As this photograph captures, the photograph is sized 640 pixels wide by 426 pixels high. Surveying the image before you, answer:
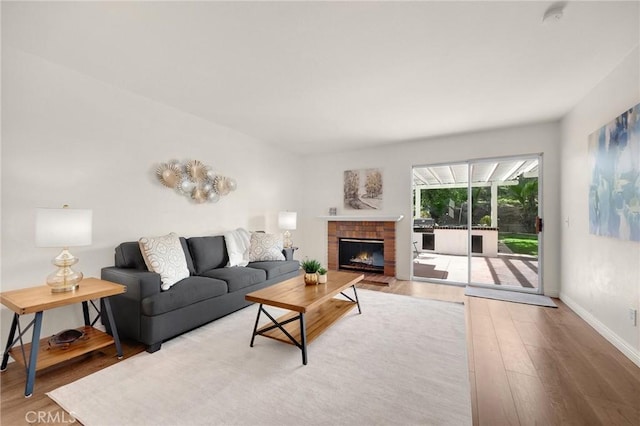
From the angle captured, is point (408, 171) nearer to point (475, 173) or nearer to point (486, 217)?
point (475, 173)

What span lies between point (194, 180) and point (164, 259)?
4.56 ft

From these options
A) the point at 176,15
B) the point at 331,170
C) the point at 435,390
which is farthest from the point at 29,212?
the point at 331,170

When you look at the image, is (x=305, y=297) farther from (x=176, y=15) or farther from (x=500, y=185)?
(x=500, y=185)

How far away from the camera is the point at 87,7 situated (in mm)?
1770

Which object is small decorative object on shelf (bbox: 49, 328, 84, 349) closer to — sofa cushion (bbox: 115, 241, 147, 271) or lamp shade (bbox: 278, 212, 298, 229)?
sofa cushion (bbox: 115, 241, 147, 271)

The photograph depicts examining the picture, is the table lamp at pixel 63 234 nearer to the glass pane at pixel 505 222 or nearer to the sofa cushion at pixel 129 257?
the sofa cushion at pixel 129 257

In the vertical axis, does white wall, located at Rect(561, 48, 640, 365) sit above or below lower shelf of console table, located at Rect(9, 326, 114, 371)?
above

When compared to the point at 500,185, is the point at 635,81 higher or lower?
higher

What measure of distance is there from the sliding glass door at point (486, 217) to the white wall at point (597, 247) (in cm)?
46

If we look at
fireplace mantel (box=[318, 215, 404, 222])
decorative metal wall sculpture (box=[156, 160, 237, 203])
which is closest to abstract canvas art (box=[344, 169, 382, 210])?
fireplace mantel (box=[318, 215, 404, 222])

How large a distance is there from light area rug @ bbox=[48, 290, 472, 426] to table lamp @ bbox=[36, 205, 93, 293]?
745 mm

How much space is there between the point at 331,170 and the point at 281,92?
2955 millimetres

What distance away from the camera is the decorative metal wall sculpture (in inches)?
131

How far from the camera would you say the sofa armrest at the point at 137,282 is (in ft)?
7.47
